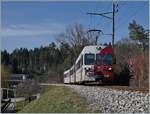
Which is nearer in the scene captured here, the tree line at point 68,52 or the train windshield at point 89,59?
the train windshield at point 89,59

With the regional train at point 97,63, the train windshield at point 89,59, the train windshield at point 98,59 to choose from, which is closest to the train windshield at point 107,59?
the regional train at point 97,63

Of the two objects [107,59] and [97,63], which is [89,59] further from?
[107,59]

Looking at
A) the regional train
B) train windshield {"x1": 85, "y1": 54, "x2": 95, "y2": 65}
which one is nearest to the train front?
the regional train

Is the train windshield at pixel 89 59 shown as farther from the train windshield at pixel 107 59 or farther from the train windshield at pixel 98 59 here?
the train windshield at pixel 107 59

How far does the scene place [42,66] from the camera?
128875 mm

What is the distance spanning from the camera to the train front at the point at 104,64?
27172 mm

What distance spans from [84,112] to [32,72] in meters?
120

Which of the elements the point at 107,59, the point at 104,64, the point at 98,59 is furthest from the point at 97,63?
the point at 107,59

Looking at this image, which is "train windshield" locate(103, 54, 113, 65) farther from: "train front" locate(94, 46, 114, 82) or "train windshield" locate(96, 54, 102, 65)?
"train windshield" locate(96, 54, 102, 65)

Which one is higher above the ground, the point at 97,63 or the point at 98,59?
the point at 98,59

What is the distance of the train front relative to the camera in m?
27.2

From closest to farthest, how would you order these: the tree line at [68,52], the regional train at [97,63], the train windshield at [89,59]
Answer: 1. the regional train at [97,63]
2. the train windshield at [89,59]
3. the tree line at [68,52]

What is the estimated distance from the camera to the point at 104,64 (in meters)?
27.3

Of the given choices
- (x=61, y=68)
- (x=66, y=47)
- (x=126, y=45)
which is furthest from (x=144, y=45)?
(x=61, y=68)
